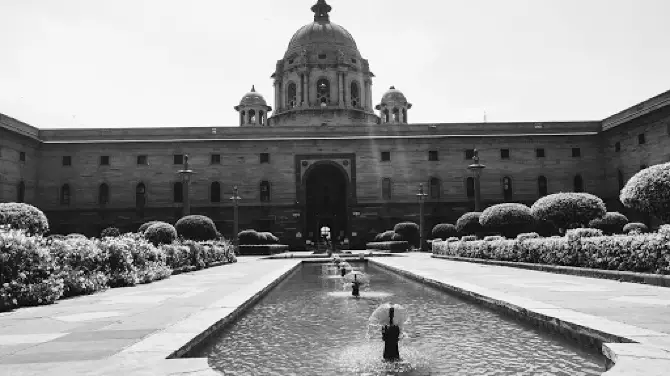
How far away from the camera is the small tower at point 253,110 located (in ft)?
187

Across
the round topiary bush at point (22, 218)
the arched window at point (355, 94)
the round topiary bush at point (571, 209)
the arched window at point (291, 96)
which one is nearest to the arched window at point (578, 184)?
the arched window at point (355, 94)

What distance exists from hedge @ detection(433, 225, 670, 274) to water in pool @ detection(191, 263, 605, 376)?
5.17 m

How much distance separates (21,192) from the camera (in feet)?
129

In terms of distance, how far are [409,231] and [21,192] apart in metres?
28.8

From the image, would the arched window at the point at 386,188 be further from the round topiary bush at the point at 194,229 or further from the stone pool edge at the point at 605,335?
the stone pool edge at the point at 605,335

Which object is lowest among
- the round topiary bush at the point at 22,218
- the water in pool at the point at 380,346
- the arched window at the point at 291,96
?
the water in pool at the point at 380,346

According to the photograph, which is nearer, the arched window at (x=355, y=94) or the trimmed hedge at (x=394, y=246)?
the trimmed hedge at (x=394, y=246)

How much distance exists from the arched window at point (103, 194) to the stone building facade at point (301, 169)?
0.26ft

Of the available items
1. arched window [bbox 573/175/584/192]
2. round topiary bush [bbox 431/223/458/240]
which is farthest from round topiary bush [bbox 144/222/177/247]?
arched window [bbox 573/175/584/192]

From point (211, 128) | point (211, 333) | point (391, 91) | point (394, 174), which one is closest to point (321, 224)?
point (394, 174)

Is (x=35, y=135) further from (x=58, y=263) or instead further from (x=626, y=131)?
(x=626, y=131)

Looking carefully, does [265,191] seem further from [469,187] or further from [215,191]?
[469,187]

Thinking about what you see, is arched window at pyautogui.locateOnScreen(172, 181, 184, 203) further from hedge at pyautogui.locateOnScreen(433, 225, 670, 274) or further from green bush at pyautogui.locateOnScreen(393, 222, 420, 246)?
hedge at pyautogui.locateOnScreen(433, 225, 670, 274)

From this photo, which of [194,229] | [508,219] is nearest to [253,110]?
[194,229]
